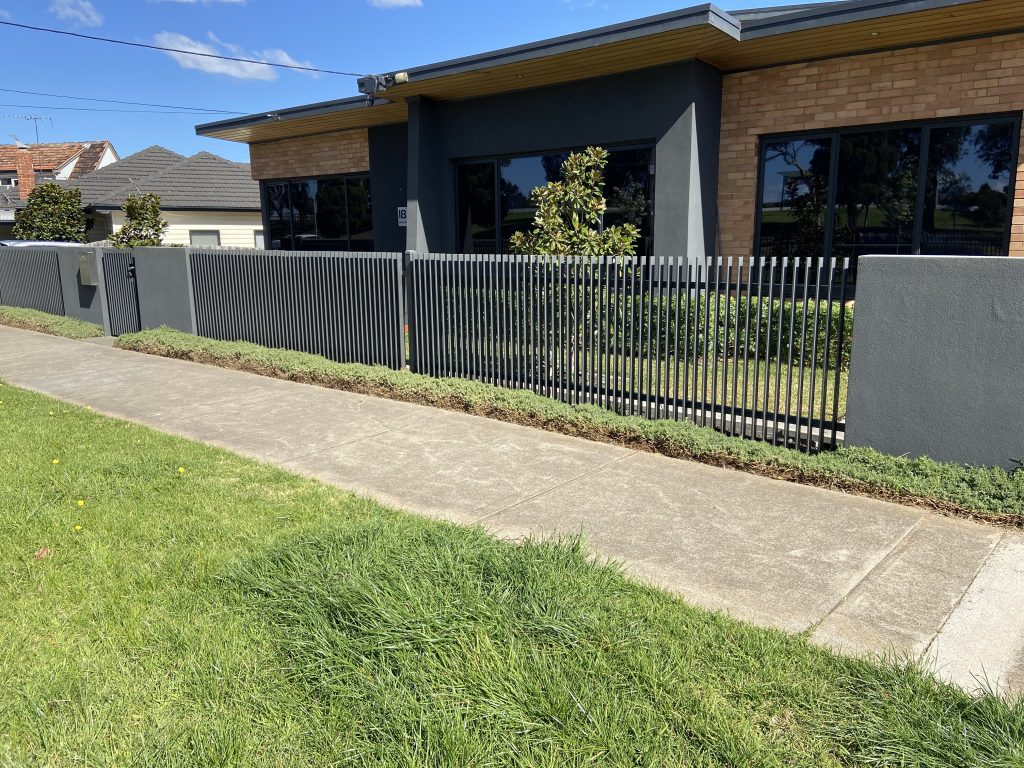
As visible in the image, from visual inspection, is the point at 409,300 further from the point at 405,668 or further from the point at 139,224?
the point at 139,224

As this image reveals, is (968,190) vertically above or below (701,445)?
above

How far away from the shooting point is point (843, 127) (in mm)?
9438

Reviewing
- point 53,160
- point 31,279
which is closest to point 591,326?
point 31,279

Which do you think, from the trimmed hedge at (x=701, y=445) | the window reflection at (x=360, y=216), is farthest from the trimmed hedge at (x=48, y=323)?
the trimmed hedge at (x=701, y=445)

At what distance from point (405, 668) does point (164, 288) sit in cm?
1149

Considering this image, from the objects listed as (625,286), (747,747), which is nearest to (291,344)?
(625,286)

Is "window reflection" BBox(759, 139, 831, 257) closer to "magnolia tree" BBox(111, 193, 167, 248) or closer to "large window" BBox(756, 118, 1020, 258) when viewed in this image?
"large window" BBox(756, 118, 1020, 258)

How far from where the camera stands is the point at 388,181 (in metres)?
14.6

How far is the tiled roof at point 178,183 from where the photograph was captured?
82.5 ft

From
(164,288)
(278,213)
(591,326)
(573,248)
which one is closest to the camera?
(591,326)

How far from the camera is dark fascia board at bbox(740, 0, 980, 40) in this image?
7.54 metres

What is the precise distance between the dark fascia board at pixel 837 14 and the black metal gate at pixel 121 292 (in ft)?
35.8

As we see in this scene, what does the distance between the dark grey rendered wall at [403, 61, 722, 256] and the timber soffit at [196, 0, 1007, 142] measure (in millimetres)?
232

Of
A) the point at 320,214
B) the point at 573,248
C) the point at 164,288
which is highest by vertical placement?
the point at 320,214
